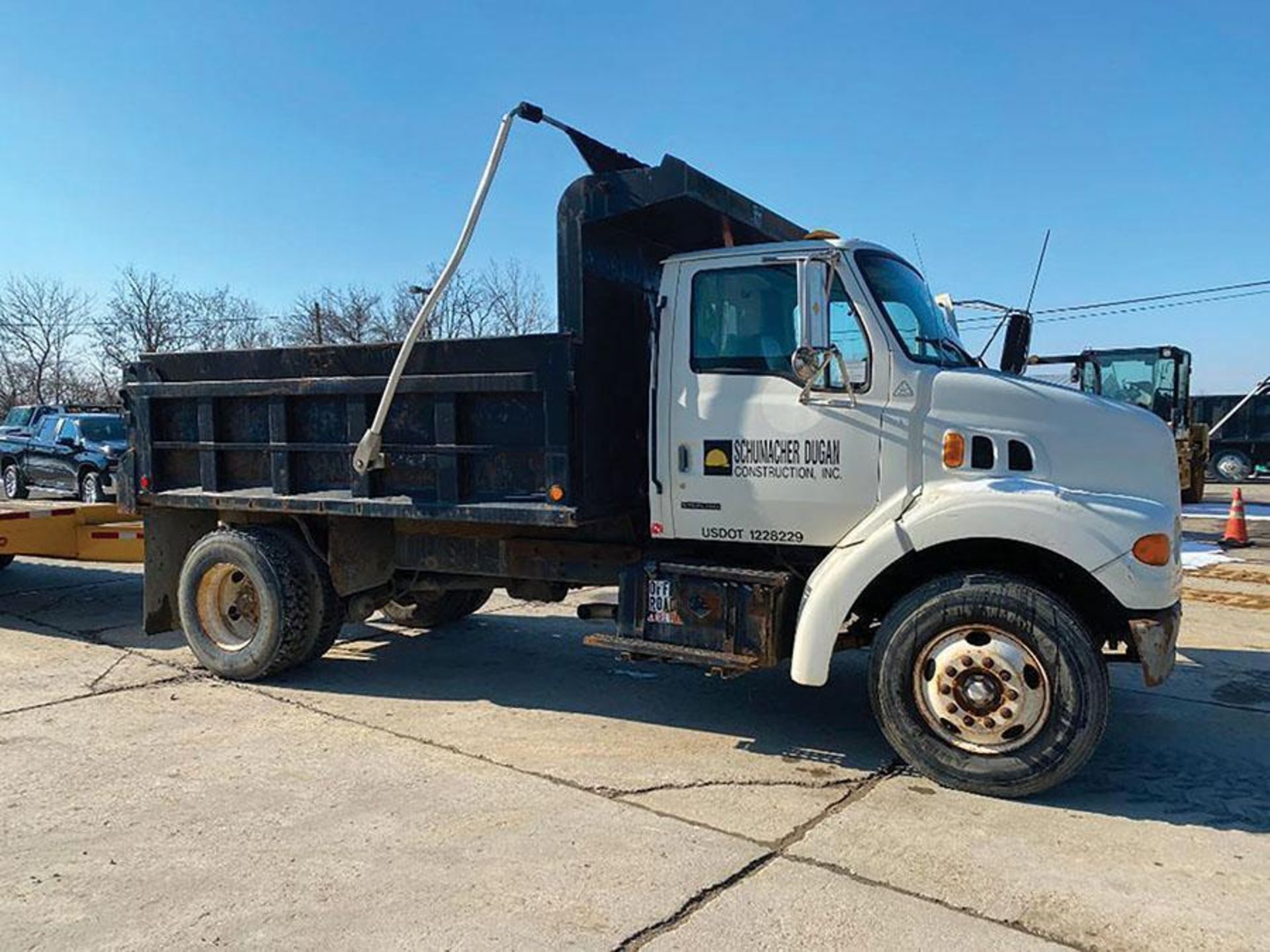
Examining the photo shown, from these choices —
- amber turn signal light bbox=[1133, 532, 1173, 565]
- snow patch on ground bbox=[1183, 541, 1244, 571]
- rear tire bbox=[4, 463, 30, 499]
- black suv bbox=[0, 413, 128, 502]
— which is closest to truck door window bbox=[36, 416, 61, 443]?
black suv bbox=[0, 413, 128, 502]

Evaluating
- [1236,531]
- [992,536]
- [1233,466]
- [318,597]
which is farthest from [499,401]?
[1233,466]

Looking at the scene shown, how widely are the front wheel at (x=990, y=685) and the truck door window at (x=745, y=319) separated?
4.66 ft

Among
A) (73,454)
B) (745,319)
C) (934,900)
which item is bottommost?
(934,900)

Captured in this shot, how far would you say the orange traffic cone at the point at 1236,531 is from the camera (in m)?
13.4

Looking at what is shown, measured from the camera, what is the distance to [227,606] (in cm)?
661

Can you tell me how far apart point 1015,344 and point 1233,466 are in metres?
26.5

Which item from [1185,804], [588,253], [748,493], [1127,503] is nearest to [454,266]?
[588,253]

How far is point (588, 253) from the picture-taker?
17.5ft

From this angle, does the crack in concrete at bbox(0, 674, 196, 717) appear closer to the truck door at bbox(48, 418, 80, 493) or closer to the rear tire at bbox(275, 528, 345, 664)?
the rear tire at bbox(275, 528, 345, 664)

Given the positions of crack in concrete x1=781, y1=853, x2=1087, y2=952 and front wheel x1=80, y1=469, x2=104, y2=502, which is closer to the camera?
crack in concrete x1=781, y1=853, x2=1087, y2=952

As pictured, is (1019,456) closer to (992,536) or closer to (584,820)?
(992,536)

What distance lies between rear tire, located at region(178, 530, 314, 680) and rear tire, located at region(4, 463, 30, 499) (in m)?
14.7

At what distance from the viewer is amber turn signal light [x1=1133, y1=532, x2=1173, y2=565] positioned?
13.8 ft

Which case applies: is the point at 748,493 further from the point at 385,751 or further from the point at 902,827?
the point at 385,751
